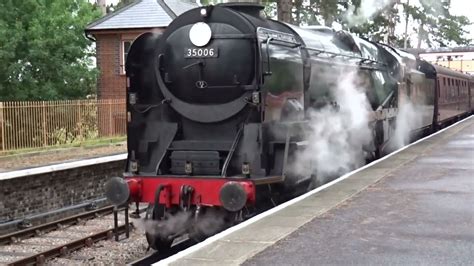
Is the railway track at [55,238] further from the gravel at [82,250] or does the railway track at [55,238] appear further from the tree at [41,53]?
the tree at [41,53]

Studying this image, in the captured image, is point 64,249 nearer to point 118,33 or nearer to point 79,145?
point 79,145

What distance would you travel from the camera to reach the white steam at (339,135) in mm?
8445

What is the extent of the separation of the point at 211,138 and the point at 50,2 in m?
19.2

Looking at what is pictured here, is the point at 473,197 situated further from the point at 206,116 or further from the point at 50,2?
the point at 50,2

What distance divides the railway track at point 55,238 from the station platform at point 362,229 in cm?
259

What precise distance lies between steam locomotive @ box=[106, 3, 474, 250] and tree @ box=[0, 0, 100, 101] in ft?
49.7

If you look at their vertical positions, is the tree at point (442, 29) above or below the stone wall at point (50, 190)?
above

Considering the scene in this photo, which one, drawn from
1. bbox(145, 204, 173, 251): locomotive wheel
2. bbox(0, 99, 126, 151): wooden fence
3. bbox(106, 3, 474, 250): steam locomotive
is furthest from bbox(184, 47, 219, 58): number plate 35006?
bbox(0, 99, 126, 151): wooden fence

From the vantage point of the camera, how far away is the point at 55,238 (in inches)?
378

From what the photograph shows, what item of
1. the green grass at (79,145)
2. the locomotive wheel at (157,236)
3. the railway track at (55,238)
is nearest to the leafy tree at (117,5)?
the green grass at (79,145)

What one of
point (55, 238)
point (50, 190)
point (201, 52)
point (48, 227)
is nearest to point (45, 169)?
point (50, 190)

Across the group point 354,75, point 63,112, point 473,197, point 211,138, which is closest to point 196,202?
point 211,138

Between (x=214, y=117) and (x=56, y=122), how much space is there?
47.0ft

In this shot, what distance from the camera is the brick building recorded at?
85.6 ft
